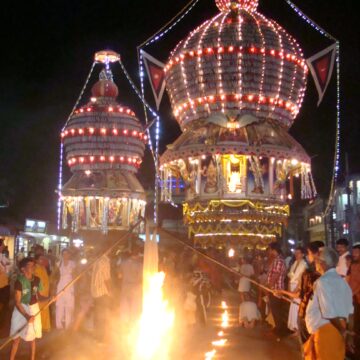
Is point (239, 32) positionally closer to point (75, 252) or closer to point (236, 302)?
point (236, 302)

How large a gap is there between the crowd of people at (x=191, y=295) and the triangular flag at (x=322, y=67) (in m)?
9.26

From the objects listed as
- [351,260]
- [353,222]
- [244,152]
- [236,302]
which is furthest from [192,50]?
[353,222]

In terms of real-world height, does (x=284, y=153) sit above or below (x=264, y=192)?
above

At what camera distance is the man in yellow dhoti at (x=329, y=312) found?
19.0ft

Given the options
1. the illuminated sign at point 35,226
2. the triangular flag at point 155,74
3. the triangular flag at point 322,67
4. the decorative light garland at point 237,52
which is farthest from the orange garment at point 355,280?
the illuminated sign at point 35,226

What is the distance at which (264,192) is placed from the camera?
20781 mm

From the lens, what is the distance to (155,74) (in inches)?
877

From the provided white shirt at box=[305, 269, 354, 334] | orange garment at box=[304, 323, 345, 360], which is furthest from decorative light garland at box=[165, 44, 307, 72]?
orange garment at box=[304, 323, 345, 360]

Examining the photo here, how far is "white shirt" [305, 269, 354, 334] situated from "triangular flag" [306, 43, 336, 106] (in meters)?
16.3

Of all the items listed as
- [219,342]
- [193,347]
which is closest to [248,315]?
[219,342]

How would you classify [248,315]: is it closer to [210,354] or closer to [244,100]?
[210,354]

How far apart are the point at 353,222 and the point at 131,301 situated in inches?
1565

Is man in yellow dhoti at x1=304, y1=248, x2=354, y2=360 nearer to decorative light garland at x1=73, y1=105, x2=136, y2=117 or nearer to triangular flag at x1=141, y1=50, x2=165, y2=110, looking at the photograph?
triangular flag at x1=141, y1=50, x2=165, y2=110

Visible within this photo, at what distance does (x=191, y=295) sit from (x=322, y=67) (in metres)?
→ 12.0
